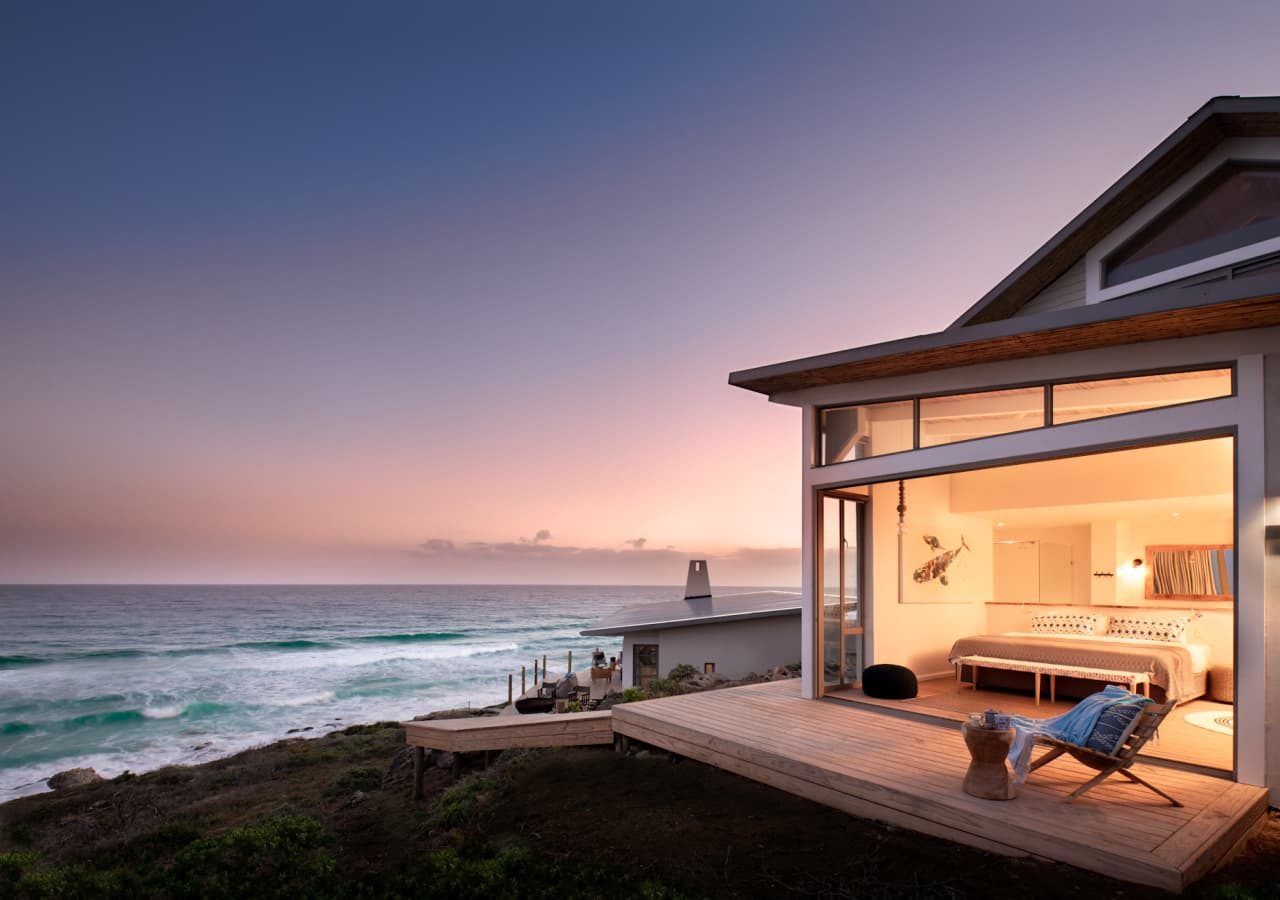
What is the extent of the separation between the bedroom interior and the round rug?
0.13 feet

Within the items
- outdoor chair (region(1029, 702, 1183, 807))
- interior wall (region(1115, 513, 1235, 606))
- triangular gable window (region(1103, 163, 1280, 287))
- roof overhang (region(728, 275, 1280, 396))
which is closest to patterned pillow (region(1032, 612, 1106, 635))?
interior wall (region(1115, 513, 1235, 606))

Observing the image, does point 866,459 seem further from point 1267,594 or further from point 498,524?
point 498,524

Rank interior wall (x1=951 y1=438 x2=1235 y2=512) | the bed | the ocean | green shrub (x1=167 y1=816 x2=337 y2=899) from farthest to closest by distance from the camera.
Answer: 1. the ocean
2. interior wall (x1=951 y1=438 x2=1235 y2=512)
3. the bed
4. green shrub (x1=167 y1=816 x2=337 y2=899)

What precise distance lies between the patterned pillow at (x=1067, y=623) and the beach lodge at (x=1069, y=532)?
1.2 inches

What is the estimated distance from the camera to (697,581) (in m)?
18.9

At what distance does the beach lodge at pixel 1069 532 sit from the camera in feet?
16.4

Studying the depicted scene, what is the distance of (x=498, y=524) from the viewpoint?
135ft

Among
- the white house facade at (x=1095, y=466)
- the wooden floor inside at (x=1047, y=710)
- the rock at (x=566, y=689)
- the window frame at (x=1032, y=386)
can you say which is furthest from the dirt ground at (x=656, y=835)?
the rock at (x=566, y=689)

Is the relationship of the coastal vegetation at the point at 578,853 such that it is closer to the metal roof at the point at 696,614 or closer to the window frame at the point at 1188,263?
the window frame at the point at 1188,263

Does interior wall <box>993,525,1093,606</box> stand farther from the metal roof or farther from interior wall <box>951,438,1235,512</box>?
the metal roof

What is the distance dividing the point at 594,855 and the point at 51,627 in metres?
57.0

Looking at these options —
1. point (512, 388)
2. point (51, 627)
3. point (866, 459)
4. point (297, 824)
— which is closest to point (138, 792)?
point (297, 824)

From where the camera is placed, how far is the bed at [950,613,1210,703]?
309 inches

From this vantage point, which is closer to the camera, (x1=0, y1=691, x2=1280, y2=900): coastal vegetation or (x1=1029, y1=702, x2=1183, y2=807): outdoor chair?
(x1=0, y1=691, x2=1280, y2=900): coastal vegetation
